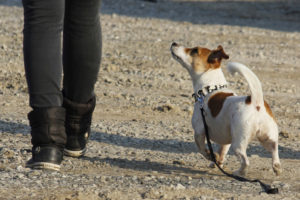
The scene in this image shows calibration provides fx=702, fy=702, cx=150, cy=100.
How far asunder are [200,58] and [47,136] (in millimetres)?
1493

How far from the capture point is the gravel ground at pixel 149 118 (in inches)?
169

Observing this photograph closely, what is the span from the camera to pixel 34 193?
4043 millimetres

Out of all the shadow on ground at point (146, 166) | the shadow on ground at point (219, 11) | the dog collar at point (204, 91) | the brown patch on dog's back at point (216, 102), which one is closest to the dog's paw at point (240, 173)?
the shadow on ground at point (146, 166)

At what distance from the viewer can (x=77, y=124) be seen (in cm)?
478

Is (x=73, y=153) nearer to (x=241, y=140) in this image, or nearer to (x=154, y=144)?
(x=154, y=144)

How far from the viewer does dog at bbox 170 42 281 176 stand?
4496mm

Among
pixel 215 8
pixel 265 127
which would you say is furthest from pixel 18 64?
pixel 215 8

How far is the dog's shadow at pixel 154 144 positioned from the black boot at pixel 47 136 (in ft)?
4.21

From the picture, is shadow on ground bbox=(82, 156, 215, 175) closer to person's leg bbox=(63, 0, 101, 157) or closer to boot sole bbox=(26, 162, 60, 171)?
person's leg bbox=(63, 0, 101, 157)

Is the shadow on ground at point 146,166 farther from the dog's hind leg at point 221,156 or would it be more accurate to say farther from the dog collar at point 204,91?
the dog collar at point 204,91

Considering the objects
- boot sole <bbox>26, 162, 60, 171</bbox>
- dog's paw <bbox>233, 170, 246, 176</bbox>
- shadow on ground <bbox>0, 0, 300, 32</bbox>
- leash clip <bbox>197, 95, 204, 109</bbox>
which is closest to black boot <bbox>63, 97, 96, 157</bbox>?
boot sole <bbox>26, 162, 60, 171</bbox>

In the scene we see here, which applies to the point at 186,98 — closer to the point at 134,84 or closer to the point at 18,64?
the point at 134,84

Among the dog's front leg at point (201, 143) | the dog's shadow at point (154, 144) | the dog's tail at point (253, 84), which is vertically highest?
the dog's tail at point (253, 84)

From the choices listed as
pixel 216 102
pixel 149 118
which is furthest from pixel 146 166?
pixel 149 118
